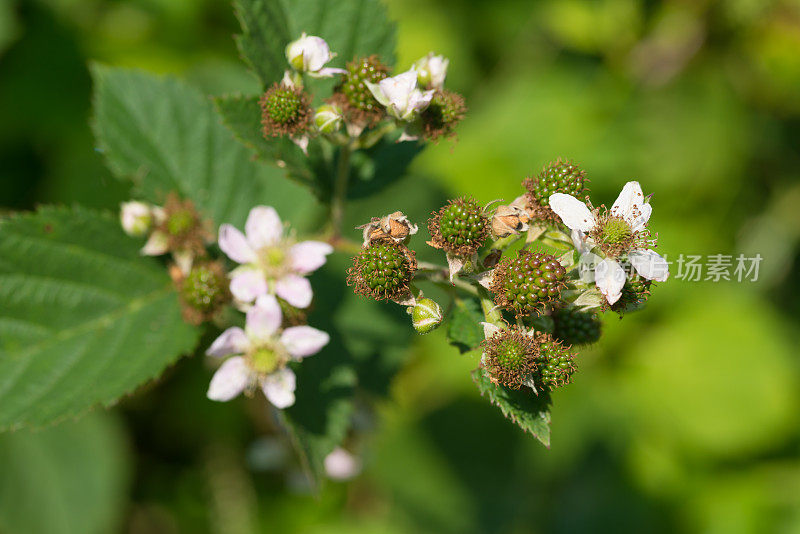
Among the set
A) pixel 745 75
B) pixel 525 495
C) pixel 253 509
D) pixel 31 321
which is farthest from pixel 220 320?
pixel 745 75

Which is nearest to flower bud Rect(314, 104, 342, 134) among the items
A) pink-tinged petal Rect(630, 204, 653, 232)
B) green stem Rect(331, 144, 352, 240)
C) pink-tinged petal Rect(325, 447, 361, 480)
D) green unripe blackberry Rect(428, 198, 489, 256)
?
green stem Rect(331, 144, 352, 240)

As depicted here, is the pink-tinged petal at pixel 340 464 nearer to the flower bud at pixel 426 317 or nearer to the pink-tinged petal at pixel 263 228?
the pink-tinged petal at pixel 263 228

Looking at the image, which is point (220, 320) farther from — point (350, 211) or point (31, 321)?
point (350, 211)

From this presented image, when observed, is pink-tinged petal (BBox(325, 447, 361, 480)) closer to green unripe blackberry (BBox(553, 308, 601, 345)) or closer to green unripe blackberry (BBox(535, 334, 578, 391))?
green unripe blackberry (BBox(553, 308, 601, 345))

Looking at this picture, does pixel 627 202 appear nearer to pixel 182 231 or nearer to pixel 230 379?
pixel 230 379

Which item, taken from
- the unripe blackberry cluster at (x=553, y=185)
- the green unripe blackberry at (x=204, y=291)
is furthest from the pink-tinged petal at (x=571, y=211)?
the green unripe blackberry at (x=204, y=291)
